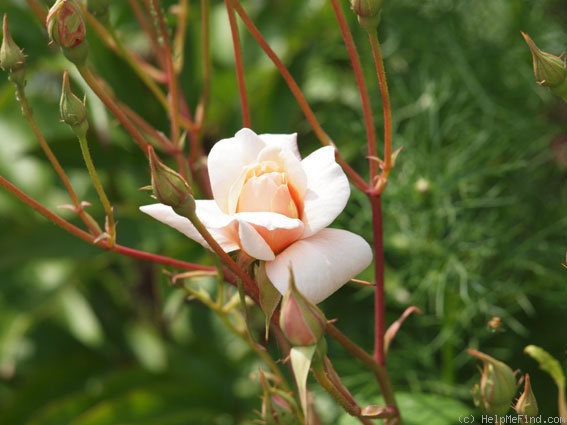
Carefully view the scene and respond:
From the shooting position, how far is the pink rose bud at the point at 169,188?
0.47 metres

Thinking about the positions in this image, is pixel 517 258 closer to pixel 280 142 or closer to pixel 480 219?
pixel 480 219

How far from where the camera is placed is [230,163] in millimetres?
544

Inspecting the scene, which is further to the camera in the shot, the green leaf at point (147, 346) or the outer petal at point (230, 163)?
the green leaf at point (147, 346)

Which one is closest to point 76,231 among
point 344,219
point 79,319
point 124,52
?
point 124,52

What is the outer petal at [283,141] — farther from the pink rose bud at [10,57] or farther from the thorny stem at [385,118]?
the pink rose bud at [10,57]

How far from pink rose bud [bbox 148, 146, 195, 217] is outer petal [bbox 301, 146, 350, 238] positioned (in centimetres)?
7

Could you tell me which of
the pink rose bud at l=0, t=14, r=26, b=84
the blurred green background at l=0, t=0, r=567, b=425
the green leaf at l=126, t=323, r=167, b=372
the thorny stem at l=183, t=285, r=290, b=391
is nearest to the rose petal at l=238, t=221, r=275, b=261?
the thorny stem at l=183, t=285, r=290, b=391

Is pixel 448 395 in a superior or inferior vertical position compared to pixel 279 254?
inferior

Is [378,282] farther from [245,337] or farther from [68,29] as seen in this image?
[68,29]

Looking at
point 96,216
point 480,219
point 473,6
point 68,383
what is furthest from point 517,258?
point 68,383

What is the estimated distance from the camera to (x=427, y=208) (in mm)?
999

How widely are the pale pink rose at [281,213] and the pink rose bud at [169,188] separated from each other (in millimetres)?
33

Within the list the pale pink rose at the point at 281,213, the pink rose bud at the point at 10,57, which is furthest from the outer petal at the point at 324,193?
the pink rose bud at the point at 10,57

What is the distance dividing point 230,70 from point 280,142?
0.64 meters
